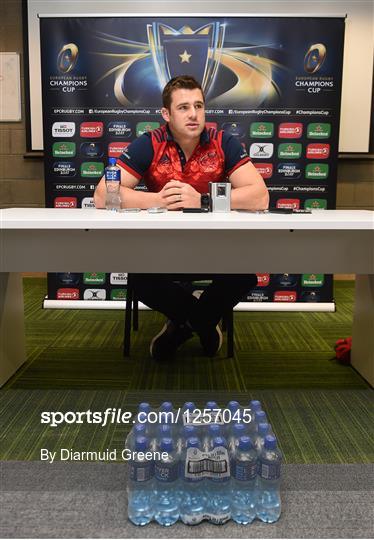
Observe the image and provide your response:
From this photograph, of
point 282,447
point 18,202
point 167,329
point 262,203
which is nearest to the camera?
point 282,447

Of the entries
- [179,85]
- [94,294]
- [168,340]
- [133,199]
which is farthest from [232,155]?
[94,294]

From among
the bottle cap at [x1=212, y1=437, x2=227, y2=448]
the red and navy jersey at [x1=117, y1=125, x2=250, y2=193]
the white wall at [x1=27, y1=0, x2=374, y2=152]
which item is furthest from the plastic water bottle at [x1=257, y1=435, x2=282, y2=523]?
the white wall at [x1=27, y1=0, x2=374, y2=152]

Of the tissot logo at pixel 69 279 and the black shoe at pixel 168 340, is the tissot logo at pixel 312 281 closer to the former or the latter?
the black shoe at pixel 168 340

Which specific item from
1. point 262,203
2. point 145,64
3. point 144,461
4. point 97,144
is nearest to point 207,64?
point 145,64

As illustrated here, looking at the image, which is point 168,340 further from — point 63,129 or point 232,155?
point 63,129

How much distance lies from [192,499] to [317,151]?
8.59ft

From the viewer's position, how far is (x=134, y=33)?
10.3ft

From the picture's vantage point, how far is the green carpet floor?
5.16ft

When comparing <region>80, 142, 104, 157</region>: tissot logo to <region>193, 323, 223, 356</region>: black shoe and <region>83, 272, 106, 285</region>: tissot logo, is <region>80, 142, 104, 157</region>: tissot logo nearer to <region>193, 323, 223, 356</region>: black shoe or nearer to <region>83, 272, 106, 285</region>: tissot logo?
<region>83, 272, 106, 285</region>: tissot logo

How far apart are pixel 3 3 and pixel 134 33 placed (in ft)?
4.30

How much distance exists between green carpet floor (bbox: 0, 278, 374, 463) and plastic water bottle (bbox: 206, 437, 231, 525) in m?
0.36

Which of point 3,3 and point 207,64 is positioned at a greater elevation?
point 3,3

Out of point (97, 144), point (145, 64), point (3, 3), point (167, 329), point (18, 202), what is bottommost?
point (167, 329)

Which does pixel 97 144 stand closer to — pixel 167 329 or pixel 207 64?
pixel 207 64
